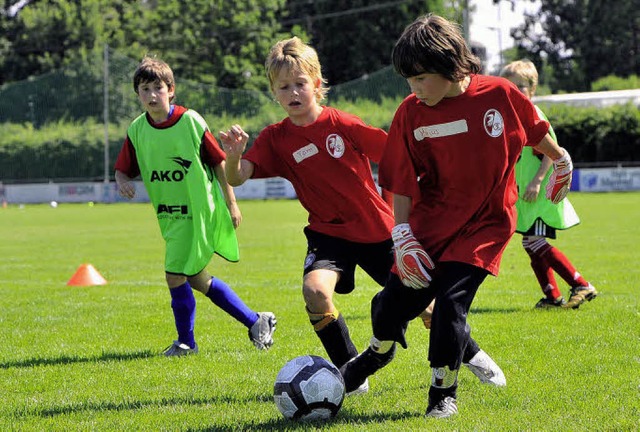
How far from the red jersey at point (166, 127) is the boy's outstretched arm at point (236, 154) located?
1.49 m

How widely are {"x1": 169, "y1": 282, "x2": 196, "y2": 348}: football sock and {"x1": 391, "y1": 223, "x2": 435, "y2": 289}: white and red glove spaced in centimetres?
247

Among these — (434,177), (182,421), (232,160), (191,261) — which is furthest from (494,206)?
(191,261)

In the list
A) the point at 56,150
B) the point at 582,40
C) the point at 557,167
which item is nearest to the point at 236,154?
the point at 557,167

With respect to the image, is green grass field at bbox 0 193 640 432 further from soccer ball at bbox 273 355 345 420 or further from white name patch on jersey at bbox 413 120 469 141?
white name patch on jersey at bbox 413 120 469 141

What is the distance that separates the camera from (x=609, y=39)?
226 feet

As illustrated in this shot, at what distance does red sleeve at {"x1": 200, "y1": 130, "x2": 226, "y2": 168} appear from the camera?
6.43 m

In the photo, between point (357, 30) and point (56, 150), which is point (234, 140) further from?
point (357, 30)

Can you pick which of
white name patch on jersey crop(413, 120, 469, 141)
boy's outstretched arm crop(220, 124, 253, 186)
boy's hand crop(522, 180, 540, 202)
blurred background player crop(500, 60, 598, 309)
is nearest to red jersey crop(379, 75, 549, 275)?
white name patch on jersey crop(413, 120, 469, 141)

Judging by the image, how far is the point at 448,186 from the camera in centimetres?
426

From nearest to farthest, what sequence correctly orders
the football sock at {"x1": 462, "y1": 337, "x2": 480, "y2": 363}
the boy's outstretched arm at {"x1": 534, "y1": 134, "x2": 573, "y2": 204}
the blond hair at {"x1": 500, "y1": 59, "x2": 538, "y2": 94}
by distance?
the boy's outstretched arm at {"x1": 534, "y1": 134, "x2": 573, "y2": 204}
the football sock at {"x1": 462, "y1": 337, "x2": 480, "y2": 363}
the blond hair at {"x1": 500, "y1": 59, "x2": 538, "y2": 94}

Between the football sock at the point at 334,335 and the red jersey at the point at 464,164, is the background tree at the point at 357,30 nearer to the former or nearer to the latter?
the football sock at the point at 334,335

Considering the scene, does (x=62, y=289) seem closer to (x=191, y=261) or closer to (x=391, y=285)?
(x=191, y=261)

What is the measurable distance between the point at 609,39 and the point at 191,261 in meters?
67.6

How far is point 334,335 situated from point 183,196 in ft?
6.32
